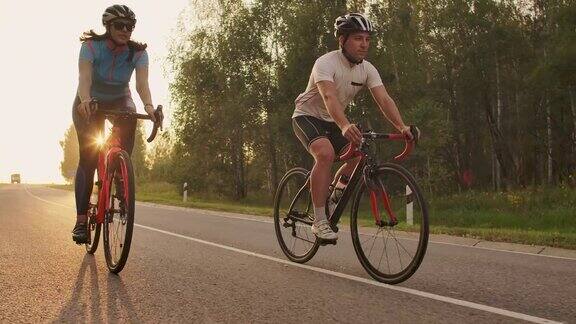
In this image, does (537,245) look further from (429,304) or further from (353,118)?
(353,118)

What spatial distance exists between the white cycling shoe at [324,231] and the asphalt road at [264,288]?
31 centimetres

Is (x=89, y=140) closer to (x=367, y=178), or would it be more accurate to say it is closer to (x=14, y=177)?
(x=367, y=178)

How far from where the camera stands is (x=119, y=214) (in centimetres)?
461

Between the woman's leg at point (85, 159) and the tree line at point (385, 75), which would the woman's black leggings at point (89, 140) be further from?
the tree line at point (385, 75)

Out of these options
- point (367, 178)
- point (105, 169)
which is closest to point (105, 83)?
point (105, 169)

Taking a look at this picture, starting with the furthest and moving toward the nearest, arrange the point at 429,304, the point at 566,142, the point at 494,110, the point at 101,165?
the point at 494,110, the point at 566,142, the point at 101,165, the point at 429,304

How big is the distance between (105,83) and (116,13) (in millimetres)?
698

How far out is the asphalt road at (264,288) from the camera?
3277mm

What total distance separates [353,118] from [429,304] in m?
27.0

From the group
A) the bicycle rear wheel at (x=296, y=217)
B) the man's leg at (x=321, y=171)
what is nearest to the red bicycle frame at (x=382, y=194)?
the man's leg at (x=321, y=171)

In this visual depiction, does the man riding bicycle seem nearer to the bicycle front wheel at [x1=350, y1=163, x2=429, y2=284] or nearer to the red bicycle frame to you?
the red bicycle frame

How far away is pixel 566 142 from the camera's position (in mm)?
36031

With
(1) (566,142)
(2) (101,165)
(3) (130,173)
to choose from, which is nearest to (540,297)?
(3) (130,173)

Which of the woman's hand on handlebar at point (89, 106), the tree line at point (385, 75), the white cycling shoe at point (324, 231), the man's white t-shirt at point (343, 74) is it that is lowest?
the white cycling shoe at point (324, 231)
